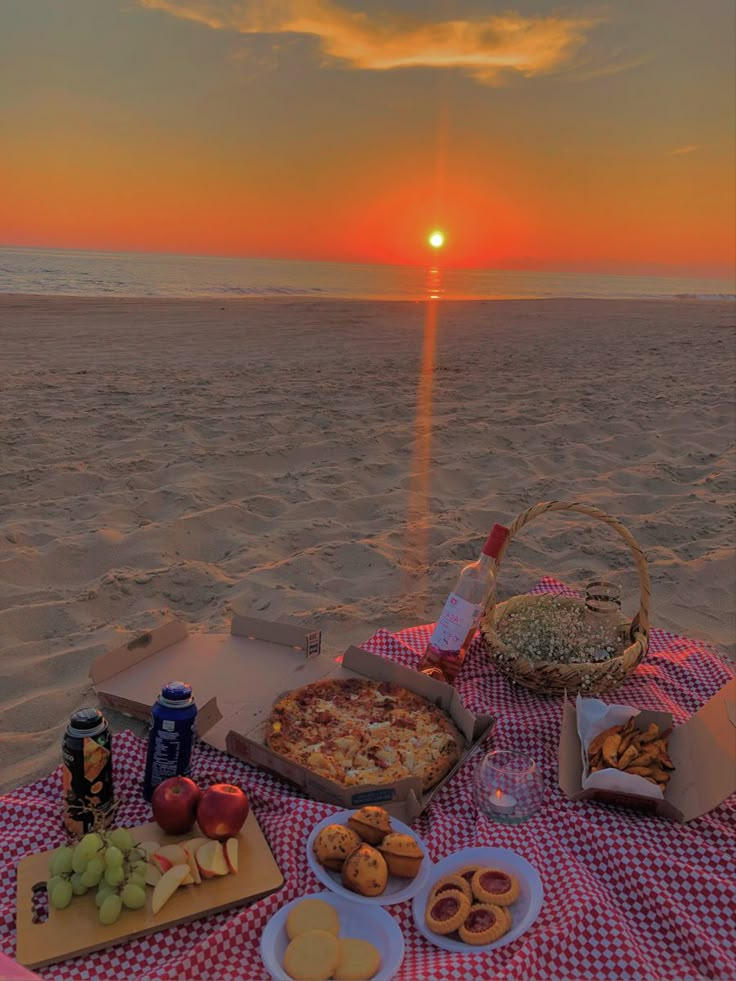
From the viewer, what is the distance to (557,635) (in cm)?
327

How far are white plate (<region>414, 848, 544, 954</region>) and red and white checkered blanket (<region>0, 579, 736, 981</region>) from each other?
32 mm

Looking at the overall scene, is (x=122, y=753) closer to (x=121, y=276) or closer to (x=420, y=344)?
(x=420, y=344)

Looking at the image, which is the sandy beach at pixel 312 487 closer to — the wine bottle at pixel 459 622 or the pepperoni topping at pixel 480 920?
the wine bottle at pixel 459 622

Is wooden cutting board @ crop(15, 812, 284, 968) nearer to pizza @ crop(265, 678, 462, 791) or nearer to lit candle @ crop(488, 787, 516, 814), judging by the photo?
pizza @ crop(265, 678, 462, 791)

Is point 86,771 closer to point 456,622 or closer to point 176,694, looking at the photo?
point 176,694

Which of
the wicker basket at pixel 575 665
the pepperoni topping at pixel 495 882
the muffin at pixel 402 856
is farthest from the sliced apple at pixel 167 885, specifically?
the wicker basket at pixel 575 665

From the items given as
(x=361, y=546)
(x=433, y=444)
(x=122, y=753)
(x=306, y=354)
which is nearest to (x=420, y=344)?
(x=306, y=354)

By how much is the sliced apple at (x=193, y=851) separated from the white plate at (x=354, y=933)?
0.25 m

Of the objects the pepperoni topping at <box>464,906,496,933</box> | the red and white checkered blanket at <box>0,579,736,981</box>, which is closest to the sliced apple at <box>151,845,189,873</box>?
the red and white checkered blanket at <box>0,579,736,981</box>

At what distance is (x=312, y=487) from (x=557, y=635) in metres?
3.58

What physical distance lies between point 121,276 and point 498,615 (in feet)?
119

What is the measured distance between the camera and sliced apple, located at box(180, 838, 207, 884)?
213cm

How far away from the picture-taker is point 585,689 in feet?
9.98

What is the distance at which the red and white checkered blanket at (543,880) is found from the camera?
76.9 inches
